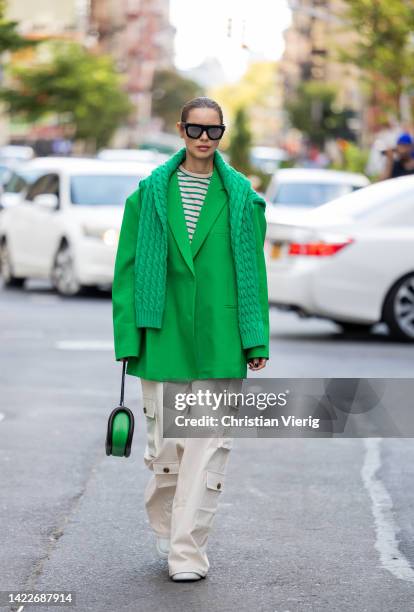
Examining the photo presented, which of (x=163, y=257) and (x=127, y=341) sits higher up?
(x=163, y=257)

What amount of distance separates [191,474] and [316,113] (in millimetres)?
85527

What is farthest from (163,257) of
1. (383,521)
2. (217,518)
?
(383,521)

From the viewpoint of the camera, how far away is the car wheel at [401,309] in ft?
46.2

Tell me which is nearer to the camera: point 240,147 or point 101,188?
point 101,188

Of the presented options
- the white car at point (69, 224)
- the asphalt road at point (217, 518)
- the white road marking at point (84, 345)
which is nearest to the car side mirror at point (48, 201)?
the white car at point (69, 224)

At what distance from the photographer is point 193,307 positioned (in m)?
5.55

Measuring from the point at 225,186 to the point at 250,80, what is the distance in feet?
572

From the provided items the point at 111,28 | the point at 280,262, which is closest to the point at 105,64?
the point at 111,28

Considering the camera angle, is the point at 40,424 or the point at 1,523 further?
the point at 40,424

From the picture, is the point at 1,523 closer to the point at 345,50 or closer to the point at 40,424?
the point at 40,424

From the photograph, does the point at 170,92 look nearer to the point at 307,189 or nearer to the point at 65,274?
the point at 307,189

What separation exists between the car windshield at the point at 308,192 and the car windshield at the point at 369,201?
26.8 feet

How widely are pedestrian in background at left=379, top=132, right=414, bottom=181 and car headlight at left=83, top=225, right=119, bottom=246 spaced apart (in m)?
3.19

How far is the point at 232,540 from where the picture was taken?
634cm
